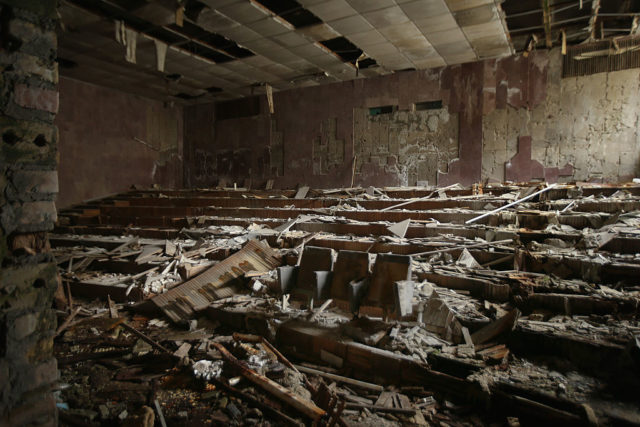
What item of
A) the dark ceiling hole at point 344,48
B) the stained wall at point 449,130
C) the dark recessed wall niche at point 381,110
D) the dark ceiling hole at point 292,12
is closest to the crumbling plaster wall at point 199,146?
the stained wall at point 449,130

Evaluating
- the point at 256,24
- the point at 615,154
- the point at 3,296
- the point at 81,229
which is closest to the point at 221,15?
the point at 256,24

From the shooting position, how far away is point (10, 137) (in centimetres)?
167

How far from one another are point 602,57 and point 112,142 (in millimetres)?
13081

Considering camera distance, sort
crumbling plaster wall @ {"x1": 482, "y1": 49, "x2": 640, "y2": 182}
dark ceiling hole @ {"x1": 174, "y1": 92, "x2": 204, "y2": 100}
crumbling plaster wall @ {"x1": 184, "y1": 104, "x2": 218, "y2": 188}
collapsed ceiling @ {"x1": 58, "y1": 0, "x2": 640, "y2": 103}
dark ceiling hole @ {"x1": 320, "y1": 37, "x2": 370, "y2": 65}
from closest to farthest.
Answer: collapsed ceiling @ {"x1": 58, "y1": 0, "x2": 640, "y2": 103}
crumbling plaster wall @ {"x1": 482, "y1": 49, "x2": 640, "y2": 182}
dark ceiling hole @ {"x1": 320, "y1": 37, "x2": 370, "y2": 65}
dark ceiling hole @ {"x1": 174, "y1": 92, "x2": 204, "y2": 100}
crumbling plaster wall @ {"x1": 184, "y1": 104, "x2": 218, "y2": 188}

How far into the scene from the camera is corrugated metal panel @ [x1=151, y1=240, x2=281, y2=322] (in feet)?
13.0

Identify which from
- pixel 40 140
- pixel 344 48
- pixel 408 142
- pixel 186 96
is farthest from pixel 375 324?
pixel 186 96

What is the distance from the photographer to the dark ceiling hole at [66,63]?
8.61 meters

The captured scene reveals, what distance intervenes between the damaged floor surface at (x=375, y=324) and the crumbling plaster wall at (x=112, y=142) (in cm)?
553

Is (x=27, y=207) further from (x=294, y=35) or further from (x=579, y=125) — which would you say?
(x=579, y=125)

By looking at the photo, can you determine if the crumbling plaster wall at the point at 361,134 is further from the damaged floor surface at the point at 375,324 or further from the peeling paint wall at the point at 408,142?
→ the damaged floor surface at the point at 375,324

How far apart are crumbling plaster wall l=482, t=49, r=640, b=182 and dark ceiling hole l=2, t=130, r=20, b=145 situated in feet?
30.0

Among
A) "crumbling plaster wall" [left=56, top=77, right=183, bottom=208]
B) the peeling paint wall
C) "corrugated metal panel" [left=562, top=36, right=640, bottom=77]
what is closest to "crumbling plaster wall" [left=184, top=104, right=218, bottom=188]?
"crumbling plaster wall" [left=56, top=77, right=183, bottom=208]

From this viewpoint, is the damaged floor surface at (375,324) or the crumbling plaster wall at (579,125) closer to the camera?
the damaged floor surface at (375,324)

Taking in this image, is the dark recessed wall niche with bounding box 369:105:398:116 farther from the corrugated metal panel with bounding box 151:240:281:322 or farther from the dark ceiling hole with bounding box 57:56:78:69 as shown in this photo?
the dark ceiling hole with bounding box 57:56:78:69
